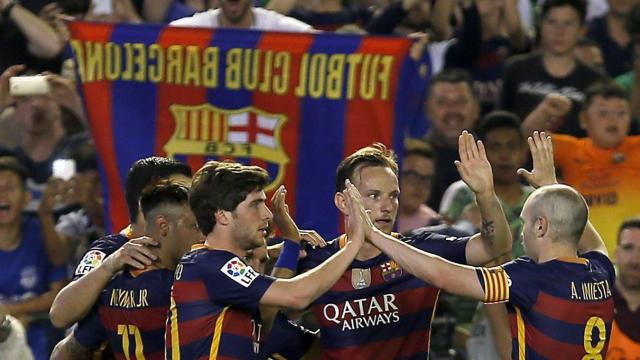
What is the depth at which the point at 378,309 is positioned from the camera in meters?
8.73

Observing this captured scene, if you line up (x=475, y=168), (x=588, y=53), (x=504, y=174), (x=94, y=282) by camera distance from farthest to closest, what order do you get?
(x=588, y=53) < (x=504, y=174) < (x=94, y=282) < (x=475, y=168)

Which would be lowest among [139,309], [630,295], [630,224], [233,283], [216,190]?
[630,295]

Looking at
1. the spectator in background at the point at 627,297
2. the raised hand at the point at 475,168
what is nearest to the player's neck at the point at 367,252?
the raised hand at the point at 475,168

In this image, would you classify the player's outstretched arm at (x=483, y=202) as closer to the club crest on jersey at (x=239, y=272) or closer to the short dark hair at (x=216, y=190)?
the short dark hair at (x=216, y=190)

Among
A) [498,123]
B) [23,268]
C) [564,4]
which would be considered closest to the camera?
[23,268]

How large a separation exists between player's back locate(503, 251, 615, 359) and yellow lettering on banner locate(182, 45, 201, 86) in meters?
3.55

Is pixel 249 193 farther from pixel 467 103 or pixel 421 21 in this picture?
pixel 421 21

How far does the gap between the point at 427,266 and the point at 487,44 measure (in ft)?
19.0

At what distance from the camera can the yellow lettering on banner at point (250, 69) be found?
1121cm

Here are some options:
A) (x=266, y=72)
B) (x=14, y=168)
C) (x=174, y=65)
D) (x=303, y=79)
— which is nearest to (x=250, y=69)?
(x=266, y=72)

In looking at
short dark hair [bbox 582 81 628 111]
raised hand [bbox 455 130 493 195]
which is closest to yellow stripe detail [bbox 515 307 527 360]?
raised hand [bbox 455 130 493 195]

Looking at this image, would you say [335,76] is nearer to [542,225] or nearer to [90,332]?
[90,332]

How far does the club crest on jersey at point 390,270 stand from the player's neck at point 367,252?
71 mm

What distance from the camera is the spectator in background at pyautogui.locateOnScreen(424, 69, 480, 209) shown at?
40.3ft
